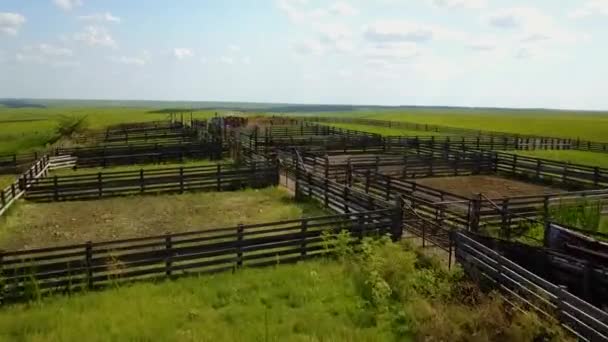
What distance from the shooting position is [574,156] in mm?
40375

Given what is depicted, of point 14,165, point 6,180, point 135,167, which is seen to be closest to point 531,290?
point 135,167

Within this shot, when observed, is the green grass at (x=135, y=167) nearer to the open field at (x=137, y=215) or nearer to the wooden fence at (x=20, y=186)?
the wooden fence at (x=20, y=186)

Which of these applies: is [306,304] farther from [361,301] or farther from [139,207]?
[139,207]

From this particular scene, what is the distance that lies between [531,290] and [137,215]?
14.5 meters

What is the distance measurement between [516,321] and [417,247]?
5.23 m

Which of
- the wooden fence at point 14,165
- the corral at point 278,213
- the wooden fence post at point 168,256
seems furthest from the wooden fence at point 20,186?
the wooden fence post at point 168,256

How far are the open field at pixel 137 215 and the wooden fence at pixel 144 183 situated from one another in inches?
33.9

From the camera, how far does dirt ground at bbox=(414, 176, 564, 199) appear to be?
23.6 meters

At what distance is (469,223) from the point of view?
14836 mm

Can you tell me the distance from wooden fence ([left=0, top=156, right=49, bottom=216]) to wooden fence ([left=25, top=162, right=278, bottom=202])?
1.49ft

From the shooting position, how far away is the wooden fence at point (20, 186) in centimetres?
1916

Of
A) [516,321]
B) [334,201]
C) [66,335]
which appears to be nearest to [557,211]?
[334,201]

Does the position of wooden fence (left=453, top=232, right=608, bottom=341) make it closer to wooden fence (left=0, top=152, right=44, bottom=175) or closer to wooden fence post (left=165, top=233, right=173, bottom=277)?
wooden fence post (left=165, top=233, right=173, bottom=277)

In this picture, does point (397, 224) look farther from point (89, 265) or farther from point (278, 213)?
point (89, 265)
